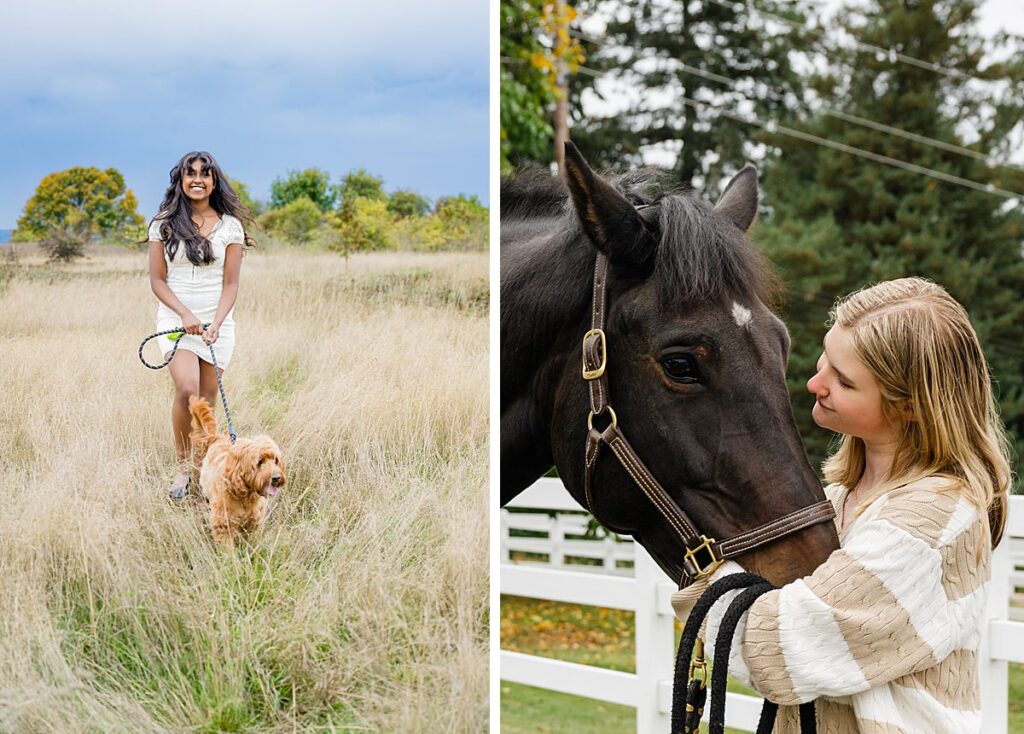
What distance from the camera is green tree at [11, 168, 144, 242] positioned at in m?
1.22

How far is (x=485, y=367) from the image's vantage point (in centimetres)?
153

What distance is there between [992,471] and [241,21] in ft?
3.80

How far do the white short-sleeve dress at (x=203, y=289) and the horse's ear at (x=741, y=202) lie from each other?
75cm

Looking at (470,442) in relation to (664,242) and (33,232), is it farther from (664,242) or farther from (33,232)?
(33,232)

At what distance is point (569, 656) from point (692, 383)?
4388 millimetres

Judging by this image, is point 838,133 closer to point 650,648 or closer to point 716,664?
point 650,648

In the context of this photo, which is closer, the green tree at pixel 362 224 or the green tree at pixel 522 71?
the green tree at pixel 362 224

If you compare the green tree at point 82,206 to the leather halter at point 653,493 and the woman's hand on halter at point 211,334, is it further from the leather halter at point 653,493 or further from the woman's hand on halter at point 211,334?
the leather halter at point 653,493

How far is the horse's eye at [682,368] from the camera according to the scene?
132 centimetres

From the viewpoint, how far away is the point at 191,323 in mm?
1311

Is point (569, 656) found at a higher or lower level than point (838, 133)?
lower

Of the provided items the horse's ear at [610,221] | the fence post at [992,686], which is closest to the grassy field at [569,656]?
the fence post at [992,686]

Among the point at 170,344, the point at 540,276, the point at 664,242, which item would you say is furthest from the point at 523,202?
the point at 170,344

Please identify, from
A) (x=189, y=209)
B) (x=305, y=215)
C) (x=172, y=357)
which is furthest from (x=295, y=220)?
(x=172, y=357)
